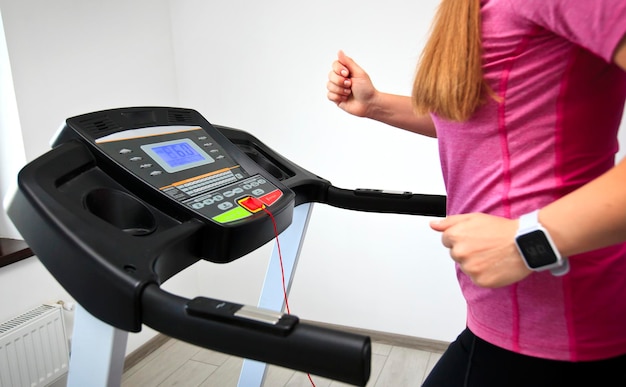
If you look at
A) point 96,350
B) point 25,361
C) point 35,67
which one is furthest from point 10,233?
point 96,350

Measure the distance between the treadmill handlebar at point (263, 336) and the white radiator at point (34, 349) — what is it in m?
1.38

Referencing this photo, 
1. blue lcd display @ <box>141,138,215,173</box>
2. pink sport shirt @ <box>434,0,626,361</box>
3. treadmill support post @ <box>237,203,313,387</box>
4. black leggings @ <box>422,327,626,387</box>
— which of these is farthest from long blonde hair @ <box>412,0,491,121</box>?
treadmill support post @ <box>237,203,313,387</box>

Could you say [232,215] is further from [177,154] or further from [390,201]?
[390,201]

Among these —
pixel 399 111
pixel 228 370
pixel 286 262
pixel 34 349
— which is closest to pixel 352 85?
pixel 399 111

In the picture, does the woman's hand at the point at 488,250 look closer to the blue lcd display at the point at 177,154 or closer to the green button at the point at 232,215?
the green button at the point at 232,215

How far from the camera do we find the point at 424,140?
7.54ft

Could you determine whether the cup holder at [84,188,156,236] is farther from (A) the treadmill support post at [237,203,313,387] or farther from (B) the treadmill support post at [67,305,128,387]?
(A) the treadmill support post at [237,203,313,387]

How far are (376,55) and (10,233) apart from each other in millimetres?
1665

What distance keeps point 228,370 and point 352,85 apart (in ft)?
5.34

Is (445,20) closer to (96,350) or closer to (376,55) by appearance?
(96,350)

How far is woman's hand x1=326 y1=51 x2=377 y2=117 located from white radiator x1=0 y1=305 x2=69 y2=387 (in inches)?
53.5

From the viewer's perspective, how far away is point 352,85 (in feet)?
4.01

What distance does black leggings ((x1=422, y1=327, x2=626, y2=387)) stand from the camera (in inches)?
30.0

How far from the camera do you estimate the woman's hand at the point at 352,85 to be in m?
1.21
